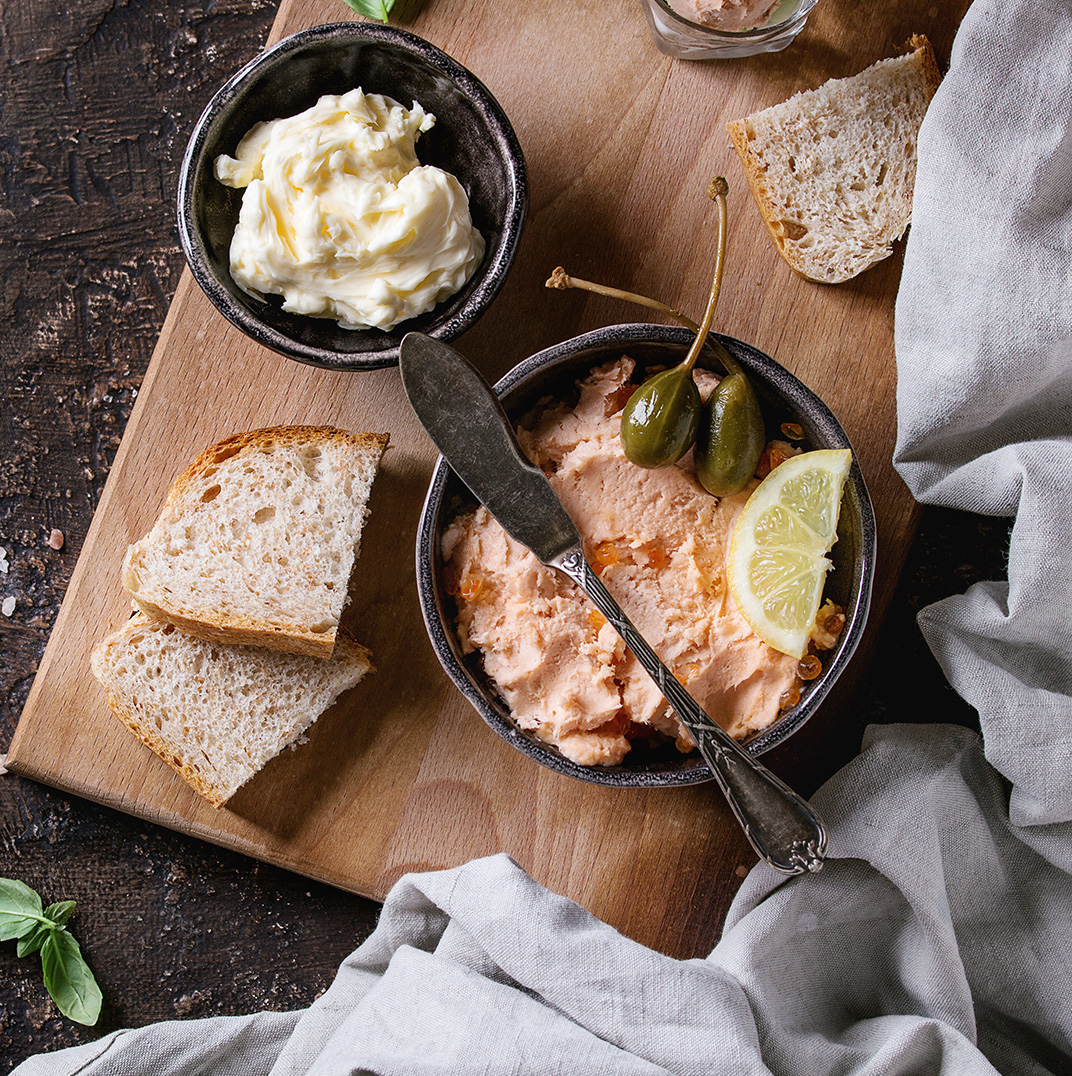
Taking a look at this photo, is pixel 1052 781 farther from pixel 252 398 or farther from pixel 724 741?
pixel 252 398

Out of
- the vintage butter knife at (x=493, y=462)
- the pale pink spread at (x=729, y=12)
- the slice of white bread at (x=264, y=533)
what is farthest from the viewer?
the slice of white bread at (x=264, y=533)

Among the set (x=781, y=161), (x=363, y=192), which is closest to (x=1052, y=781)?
(x=781, y=161)

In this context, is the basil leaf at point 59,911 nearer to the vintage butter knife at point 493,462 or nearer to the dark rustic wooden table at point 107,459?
the dark rustic wooden table at point 107,459

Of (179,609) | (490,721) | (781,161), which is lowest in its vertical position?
(179,609)

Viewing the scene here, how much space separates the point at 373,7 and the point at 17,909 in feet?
7.48

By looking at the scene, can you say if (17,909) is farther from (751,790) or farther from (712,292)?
(712,292)

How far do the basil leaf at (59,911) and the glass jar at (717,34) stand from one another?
2476mm

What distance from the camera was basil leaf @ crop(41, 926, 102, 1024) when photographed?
2.35m

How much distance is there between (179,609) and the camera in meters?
2.09

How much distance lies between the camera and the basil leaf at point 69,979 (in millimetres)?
2346

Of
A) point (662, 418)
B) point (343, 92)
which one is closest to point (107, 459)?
point (343, 92)

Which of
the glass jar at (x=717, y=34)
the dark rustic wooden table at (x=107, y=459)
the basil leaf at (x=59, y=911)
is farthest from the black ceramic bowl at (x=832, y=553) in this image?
the basil leaf at (x=59, y=911)

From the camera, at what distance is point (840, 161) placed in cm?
217

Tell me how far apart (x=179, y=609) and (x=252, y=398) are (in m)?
0.52
